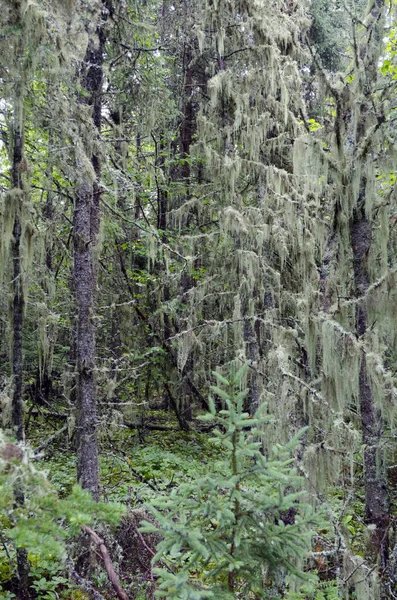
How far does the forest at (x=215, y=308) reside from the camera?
2330 mm

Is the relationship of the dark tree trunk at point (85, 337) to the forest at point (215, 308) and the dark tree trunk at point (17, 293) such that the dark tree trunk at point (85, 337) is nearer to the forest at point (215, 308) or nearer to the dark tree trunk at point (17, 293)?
the forest at point (215, 308)

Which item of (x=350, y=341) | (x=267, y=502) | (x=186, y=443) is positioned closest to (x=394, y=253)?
(x=350, y=341)

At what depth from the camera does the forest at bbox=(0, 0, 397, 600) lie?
233cm

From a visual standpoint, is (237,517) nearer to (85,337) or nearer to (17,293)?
(17,293)

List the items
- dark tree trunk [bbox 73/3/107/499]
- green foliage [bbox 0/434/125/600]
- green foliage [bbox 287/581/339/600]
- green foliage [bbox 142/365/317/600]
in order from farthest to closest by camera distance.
Result: dark tree trunk [bbox 73/3/107/499], green foliage [bbox 287/581/339/600], green foliage [bbox 142/365/317/600], green foliage [bbox 0/434/125/600]

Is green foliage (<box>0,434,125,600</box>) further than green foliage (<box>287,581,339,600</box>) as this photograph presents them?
No

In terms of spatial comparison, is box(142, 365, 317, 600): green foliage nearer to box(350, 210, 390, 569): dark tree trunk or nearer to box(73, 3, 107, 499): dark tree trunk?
box(350, 210, 390, 569): dark tree trunk

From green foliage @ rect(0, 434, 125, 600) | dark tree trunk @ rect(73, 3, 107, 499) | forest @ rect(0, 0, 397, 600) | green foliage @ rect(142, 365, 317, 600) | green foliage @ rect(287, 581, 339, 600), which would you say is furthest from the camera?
dark tree trunk @ rect(73, 3, 107, 499)

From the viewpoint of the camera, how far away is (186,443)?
9.72 m

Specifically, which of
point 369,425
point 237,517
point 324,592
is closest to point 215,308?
Result: point 369,425

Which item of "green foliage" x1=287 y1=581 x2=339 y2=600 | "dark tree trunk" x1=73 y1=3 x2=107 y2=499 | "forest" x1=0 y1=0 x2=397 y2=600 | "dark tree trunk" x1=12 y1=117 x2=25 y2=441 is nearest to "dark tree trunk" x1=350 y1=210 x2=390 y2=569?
"forest" x1=0 y1=0 x2=397 y2=600

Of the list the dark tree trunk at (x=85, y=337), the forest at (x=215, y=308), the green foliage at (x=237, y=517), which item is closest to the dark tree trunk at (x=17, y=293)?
the forest at (x=215, y=308)

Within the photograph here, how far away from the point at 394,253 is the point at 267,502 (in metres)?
3.59

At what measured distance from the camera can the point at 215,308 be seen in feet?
34.1
